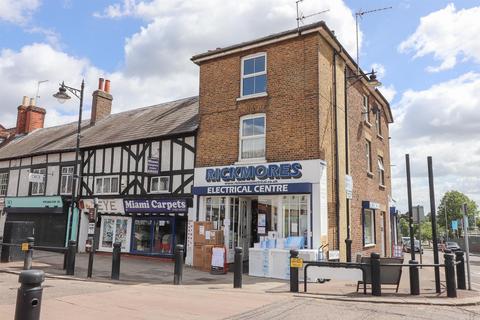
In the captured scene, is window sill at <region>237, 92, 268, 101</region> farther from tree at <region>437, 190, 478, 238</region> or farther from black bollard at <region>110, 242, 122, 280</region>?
tree at <region>437, 190, 478, 238</region>

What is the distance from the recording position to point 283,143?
13844mm

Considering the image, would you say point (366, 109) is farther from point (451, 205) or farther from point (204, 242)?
point (451, 205)

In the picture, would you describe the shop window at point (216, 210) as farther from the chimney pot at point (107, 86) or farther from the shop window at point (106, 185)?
the chimney pot at point (107, 86)

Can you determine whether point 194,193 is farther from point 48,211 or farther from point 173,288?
point 48,211

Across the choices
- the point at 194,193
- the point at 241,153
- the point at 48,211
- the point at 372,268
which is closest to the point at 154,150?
the point at 194,193

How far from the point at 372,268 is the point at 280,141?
5.73 metres

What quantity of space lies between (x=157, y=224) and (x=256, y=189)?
5.90 m

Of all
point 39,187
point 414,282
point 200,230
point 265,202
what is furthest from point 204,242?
point 39,187

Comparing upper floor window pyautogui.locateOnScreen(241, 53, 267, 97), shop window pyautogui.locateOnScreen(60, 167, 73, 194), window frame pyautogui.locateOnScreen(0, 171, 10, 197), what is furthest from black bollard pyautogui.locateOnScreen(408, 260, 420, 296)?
window frame pyautogui.locateOnScreen(0, 171, 10, 197)

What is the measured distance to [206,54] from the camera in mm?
16234

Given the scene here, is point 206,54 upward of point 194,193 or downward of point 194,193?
upward

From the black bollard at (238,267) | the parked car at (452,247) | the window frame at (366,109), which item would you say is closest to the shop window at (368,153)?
the window frame at (366,109)

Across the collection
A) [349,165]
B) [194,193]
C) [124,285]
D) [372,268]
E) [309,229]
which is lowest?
[124,285]

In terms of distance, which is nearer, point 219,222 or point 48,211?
point 219,222
